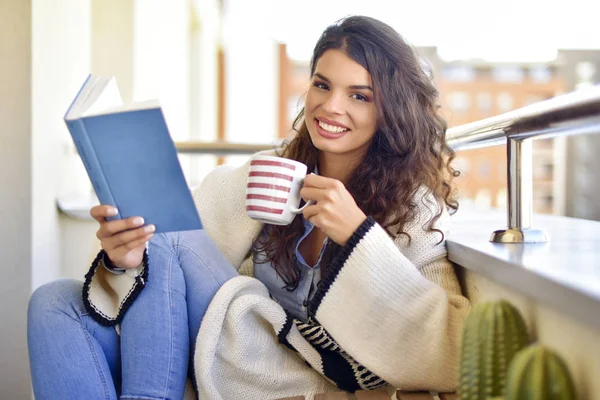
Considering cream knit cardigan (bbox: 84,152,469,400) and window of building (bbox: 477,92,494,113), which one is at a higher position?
window of building (bbox: 477,92,494,113)

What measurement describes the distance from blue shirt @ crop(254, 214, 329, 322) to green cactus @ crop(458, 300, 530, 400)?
0.63m

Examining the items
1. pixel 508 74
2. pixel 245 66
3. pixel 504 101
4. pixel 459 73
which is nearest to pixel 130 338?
pixel 245 66

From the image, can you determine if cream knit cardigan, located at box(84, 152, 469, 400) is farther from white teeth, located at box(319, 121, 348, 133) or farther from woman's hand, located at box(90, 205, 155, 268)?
white teeth, located at box(319, 121, 348, 133)

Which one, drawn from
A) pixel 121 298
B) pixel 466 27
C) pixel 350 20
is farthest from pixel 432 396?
pixel 466 27

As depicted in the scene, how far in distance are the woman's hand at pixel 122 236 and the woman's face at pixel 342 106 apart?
0.40 m

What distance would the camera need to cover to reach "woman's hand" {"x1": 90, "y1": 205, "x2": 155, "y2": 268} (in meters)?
1.10

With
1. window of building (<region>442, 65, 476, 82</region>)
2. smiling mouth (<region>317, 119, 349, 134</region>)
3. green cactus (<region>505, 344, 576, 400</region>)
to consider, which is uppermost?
window of building (<region>442, 65, 476, 82</region>)

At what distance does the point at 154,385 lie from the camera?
120cm

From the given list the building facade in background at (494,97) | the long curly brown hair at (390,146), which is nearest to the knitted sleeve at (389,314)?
the long curly brown hair at (390,146)

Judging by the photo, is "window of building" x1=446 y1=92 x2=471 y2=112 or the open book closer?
the open book

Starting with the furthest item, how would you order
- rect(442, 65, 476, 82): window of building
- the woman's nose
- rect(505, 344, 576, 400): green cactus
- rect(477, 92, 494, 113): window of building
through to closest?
rect(442, 65, 476, 82): window of building, rect(477, 92, 494, 113): window of building, the woman's nose, rect(505, 344, 576, 400): green cactus

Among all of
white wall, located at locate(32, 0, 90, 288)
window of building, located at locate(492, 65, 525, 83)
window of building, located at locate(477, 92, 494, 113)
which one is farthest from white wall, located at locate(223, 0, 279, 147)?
window of building, located at locate(492, 65, 525, 83)

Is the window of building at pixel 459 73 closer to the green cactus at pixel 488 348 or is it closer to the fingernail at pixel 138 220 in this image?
the fingernail at pixel 138 220

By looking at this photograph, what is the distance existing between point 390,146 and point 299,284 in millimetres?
328
